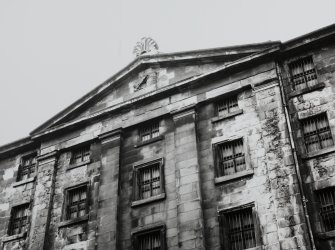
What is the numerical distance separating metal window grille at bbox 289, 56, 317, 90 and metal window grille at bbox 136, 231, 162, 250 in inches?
350

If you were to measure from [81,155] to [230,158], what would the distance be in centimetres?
858

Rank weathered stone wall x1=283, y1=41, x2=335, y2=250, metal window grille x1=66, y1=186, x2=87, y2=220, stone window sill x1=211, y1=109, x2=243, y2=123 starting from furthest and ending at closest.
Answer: metal window grille x1=66, y1=186, x2=87, y2=220 < stone window sill x1=211, y1=109, x2=243, y2=123 < weathered stone wall x1=283, y1=41, x2=335, y2=250

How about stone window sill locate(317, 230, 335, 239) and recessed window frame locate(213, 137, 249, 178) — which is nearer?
stone window sill locate(317, 230, 335, 239)

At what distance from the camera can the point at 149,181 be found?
2252 cm

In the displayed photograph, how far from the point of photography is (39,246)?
23031 mm

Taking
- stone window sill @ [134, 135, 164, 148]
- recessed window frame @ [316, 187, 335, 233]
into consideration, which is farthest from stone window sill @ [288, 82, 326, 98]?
stone window sill @ [134, 135, 164, 148]

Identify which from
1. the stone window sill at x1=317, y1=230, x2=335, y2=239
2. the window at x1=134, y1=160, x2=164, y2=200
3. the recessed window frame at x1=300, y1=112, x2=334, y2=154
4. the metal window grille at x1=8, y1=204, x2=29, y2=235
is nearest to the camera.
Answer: the stone window sill at x1=317, y1=230, x2=335, y2=239

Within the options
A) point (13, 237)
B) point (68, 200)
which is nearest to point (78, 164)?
point (68, 200)

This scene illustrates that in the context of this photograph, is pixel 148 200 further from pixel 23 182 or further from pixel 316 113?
pixel 23 182

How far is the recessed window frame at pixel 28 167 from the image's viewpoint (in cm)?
2741

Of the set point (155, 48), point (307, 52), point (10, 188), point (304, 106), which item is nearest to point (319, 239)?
point (304, 106)

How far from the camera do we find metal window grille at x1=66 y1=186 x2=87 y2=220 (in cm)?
2355

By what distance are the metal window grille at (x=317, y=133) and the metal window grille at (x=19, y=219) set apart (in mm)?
14797

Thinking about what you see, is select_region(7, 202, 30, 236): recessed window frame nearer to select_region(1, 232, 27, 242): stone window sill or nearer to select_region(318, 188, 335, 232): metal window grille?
select_region(1, 232, 27, 242): stone window sill
